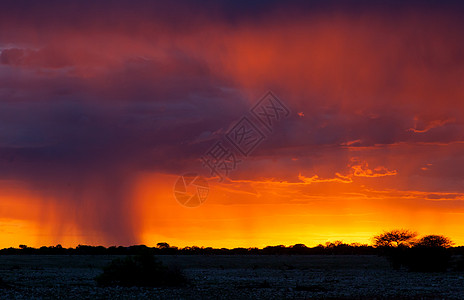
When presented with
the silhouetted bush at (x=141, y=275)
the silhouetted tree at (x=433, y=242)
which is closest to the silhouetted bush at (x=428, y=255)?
the silhouetted tree at (x=433, y=242)

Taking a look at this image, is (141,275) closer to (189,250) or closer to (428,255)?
(428,255)

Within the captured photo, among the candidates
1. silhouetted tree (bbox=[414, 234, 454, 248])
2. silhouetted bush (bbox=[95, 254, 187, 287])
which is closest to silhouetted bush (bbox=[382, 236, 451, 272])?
silhouetted tree (bbox=[414, 234, 454, 248])

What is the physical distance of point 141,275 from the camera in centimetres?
4175

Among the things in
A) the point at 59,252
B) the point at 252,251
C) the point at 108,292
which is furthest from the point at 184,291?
the point at 252,251

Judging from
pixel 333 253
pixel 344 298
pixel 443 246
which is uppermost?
pixel 333 253

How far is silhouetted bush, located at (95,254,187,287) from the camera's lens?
1629 inches

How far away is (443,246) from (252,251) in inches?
4225

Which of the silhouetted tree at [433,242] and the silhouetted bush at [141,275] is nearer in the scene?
the silhouetted bush at [141,275]

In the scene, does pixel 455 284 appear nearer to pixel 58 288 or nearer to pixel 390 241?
pixel 58 288

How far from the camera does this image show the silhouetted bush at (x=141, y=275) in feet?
136

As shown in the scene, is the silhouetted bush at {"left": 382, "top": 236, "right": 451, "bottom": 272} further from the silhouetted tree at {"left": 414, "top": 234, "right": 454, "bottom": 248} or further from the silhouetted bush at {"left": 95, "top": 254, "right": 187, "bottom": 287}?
the silhouetted bush at {"left": 95, "top": 254, "right": 187, "bottom": 287}

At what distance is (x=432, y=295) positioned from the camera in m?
36.2

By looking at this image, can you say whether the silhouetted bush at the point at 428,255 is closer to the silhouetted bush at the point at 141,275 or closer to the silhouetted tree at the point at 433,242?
the silhouetted tree at the point at 433,242

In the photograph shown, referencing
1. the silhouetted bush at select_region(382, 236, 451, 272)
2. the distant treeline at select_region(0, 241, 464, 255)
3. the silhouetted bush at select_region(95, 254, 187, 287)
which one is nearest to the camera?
the silhouetted bush at select_region(95, 254, 187, 287)
